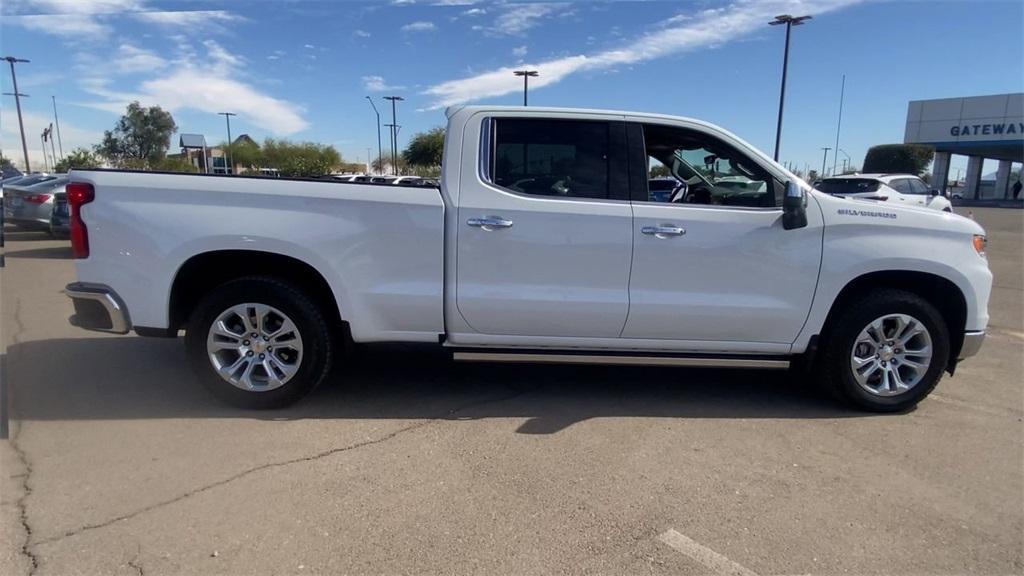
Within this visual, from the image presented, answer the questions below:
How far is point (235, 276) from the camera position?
4.24 m

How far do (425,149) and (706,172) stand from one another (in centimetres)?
3993

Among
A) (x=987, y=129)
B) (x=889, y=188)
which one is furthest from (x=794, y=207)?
(x=987, y=129)

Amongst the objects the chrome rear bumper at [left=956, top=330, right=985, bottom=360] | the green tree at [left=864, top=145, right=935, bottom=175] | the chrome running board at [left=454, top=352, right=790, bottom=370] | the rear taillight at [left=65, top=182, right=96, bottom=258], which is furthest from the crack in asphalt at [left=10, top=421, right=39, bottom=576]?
the green tree at [left=864, top=145, right=935, bottom=175]

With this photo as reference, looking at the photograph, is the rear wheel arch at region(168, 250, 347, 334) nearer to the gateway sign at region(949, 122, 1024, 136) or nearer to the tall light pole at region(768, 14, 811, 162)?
the tall light pole at region(768, 14, 811, 162)

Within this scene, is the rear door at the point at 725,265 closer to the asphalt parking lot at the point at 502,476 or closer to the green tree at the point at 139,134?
the asphalt parking lot at the point at 502,476

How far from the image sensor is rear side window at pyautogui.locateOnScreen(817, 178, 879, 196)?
50.6ft

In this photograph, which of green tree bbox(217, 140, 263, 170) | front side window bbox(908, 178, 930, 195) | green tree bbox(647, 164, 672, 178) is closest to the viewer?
green tree bbox(647, 164, 672, 178)

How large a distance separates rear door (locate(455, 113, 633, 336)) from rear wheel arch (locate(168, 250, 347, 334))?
94cm

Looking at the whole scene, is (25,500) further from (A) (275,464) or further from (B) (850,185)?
(B) (850,185)

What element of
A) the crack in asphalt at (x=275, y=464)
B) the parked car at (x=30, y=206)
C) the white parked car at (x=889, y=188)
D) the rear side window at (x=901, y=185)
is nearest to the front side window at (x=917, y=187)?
the white parked car at (x=889, y=188)

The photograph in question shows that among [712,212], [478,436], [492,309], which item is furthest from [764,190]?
[478,436]

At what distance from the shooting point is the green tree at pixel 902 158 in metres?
42.4

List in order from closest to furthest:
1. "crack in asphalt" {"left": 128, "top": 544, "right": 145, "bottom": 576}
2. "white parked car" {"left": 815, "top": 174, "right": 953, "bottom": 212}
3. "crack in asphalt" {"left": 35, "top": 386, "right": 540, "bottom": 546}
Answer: "crack in asphalt" {"left": 128, "top": 544, "right": 145, "bottom": 576} < "crack in asphalt" {"left": 35, "top": 386, "right": 540, "bottom": 546} < "white parked car" {"left": 815, "top": 174, "right": 953, "bottom": 212}

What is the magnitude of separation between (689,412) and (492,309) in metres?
1.58
